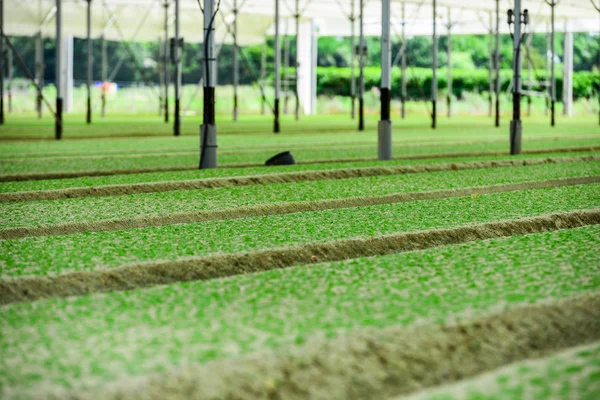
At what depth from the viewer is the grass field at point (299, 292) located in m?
2.40

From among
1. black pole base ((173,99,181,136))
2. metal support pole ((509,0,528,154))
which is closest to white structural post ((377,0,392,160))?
metal support pole ((509,0,528,154))

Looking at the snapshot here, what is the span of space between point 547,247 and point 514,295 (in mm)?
1151

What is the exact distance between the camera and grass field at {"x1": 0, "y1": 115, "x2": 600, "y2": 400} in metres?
2.40

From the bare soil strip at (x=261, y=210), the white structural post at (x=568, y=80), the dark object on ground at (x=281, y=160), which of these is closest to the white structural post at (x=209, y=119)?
the dark object on ground at (x=281, y=160)

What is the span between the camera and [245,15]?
30203 millimetres

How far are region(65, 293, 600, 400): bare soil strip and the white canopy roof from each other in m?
22.6

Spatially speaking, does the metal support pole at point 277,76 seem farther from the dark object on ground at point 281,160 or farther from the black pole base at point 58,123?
the dark object on ground at point 281,160

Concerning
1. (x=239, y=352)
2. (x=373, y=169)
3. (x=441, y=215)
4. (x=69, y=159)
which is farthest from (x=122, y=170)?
(x=239, y=352)

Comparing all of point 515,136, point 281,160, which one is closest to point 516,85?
point 515,136

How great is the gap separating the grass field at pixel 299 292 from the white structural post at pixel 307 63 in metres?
25.5

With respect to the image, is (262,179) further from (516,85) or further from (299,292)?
(299,292)

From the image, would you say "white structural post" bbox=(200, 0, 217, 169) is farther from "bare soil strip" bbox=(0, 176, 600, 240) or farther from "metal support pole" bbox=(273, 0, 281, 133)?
"metal support pole" bbox=(273, 0, 281, 133)

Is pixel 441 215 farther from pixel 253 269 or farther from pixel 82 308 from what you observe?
pixel 82 308

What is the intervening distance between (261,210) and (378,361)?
359 centimetres
